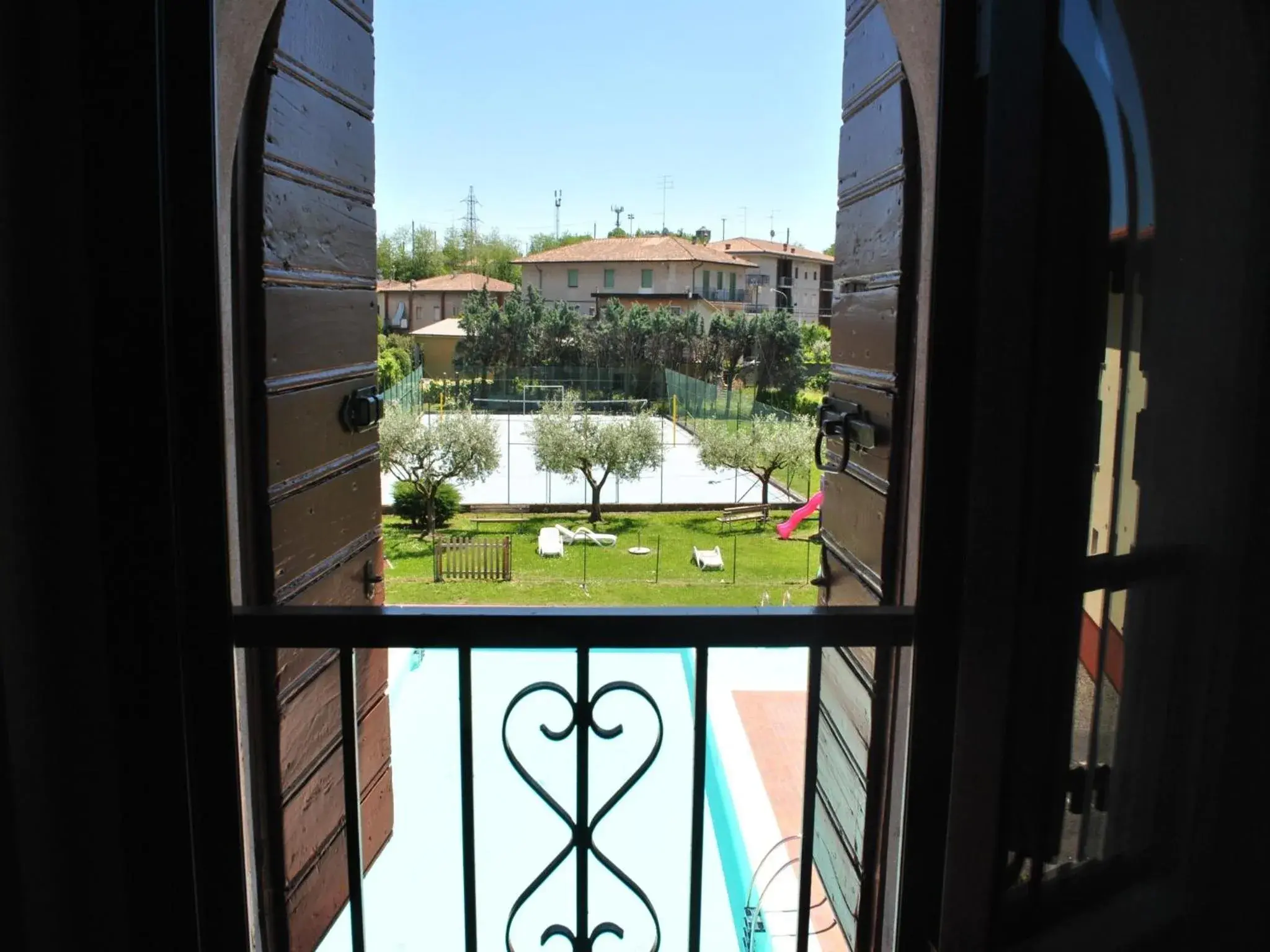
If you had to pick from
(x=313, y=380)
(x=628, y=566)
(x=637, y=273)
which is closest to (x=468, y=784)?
(x=313, y=380)

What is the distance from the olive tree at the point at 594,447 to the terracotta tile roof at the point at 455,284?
20.1 meters

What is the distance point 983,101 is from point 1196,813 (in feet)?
2.58

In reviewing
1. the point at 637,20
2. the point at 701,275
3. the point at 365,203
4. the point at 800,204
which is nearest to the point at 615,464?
the point at 637,20

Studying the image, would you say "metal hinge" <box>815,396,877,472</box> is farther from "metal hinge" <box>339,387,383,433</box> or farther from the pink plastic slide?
the pink plastic slide

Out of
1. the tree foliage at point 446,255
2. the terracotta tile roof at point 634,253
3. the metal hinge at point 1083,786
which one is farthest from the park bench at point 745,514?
the tree foliage at point 446,255

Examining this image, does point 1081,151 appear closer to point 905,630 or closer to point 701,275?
point 905,630

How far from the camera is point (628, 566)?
14.8 m

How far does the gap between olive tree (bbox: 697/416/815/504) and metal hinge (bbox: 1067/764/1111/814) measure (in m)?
16.6

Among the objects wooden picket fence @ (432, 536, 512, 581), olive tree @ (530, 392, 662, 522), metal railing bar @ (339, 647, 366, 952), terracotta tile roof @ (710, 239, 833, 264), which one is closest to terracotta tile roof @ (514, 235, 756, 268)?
terracotta tile roof @ (710, 239, 833, 264)

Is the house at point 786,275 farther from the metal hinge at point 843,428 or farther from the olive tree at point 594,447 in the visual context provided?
the metal hinge at point 843,428

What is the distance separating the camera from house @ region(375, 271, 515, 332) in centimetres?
3862

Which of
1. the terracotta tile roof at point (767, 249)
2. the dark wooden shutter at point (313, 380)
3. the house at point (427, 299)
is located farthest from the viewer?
the terracotta tile roof at point (767, 249)

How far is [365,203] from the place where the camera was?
8.99 ft

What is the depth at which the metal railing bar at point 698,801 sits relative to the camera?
1.16 m
